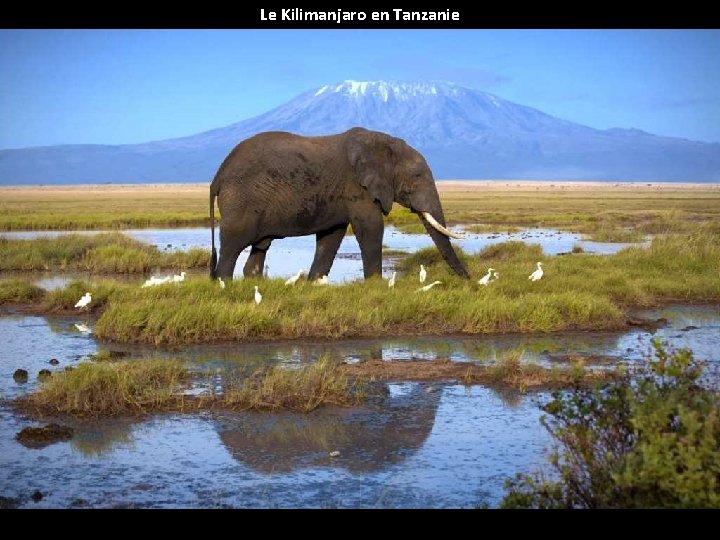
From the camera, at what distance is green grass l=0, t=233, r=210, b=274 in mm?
25703

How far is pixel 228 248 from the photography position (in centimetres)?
1802

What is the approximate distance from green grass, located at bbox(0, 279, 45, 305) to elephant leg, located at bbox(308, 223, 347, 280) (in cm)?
586

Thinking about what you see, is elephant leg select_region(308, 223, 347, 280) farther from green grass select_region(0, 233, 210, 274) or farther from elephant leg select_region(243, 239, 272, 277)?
green grass select_region(0, 233, 210, 274)

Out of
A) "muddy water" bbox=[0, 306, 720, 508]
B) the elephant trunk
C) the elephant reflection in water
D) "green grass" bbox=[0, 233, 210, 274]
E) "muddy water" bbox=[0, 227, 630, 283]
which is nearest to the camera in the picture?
"muddy water" bbox=[0, 306, 720, 508]

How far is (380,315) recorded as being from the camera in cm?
1553

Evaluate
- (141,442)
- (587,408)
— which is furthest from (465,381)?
(587,408)

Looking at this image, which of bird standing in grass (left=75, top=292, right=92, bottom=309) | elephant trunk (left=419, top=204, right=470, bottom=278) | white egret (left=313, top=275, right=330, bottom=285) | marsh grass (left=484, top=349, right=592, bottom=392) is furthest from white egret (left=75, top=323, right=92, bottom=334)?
marsh grass (left=484, top=349, right=592, bottom=392)

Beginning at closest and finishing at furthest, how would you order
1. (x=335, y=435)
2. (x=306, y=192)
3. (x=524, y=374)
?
(x=335, y=435)
(x=524, y=374)
(x=306, y=192)

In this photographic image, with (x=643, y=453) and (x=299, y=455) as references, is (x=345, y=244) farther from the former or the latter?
(x=643, y=453)

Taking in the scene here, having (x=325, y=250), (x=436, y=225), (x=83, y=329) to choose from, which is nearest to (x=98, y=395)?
(x=83, y=329)

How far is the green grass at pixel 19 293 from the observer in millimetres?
19545

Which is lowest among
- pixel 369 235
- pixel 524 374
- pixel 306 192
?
pixel 524 374

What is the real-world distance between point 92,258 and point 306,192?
1085 cm

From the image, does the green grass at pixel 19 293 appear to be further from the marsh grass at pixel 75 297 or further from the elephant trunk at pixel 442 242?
the elephant trunk at pixel 442 242
